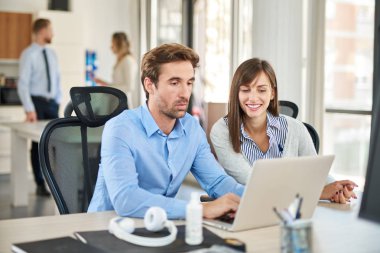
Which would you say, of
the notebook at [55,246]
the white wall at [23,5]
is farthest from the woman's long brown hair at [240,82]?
the white wall at [23,5]

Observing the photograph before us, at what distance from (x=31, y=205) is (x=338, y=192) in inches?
159

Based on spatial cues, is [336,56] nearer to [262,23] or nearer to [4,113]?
[262,23]

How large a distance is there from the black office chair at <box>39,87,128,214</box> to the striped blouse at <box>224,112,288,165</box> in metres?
0.54

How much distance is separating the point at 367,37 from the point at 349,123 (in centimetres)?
83

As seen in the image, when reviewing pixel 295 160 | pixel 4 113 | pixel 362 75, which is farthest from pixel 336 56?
pixel 295 160

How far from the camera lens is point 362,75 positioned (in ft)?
19.2

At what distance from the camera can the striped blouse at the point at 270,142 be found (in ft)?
8.64

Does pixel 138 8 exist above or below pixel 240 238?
above

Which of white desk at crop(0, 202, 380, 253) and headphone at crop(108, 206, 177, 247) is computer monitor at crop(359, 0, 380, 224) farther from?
headphone at crop(108, 206, 177, 247)

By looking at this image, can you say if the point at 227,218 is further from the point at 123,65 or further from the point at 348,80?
the point at 123,65

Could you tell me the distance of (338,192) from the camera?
89.6 inches

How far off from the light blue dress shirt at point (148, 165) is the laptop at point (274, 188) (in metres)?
0.23

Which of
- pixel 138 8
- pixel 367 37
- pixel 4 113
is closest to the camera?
pixel 367 37

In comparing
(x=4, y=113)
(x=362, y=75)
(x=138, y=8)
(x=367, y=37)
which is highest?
(x=138, y=8)
